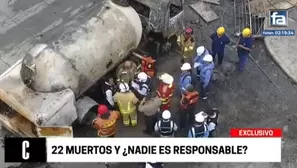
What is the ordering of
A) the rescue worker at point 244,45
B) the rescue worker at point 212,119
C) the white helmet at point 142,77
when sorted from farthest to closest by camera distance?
the rescue worker at point 244,45 < the white helmet at point 142,77 < the rescue worker at point 212,119

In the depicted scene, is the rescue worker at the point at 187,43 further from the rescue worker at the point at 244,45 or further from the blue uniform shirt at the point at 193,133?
the blue uniform shirt at the point at 193,133

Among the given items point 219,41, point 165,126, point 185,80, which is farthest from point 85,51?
point 219,41

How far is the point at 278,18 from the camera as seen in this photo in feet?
48.9

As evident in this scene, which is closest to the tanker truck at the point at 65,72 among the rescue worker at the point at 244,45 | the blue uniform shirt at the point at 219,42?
the blue uniform shirt at the point at 219,42

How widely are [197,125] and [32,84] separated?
3.62 m

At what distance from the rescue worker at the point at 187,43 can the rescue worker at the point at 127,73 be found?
4.99 feet

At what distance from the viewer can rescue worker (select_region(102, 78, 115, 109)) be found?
12328mm

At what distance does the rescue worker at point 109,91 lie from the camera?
12328mm

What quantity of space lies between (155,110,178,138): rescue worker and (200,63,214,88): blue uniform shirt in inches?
69.0

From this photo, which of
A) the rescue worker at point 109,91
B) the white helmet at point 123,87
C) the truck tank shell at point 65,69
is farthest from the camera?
the rescue worker at point 109,91
